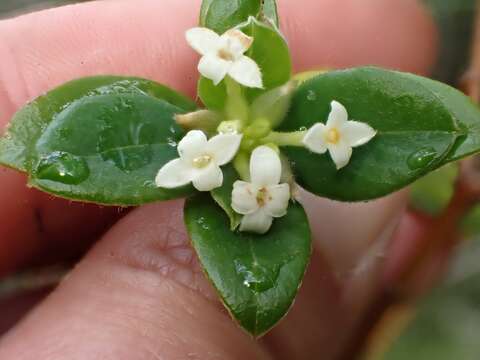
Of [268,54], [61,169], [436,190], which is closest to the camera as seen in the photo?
[61,169]

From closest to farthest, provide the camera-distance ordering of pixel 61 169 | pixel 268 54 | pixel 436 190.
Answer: pixel 61 169 → pixel 268 54 → pixel 436 190

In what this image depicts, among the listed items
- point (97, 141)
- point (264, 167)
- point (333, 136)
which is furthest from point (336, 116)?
point (97, 141)

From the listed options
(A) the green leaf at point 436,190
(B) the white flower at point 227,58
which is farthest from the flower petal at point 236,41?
(A) the green leaf at point 436,190

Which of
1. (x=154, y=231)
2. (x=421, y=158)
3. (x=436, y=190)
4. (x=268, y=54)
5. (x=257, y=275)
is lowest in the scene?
(x=436, y=190)

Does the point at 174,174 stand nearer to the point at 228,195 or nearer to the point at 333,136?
the point at 228,195

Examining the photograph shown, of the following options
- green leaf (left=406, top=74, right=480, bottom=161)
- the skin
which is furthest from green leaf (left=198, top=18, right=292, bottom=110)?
the skin

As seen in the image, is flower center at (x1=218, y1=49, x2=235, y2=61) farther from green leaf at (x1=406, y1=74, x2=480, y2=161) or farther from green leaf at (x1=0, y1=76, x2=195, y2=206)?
green leaf at (x1=406, y1=74, x2=480, y2=161)
